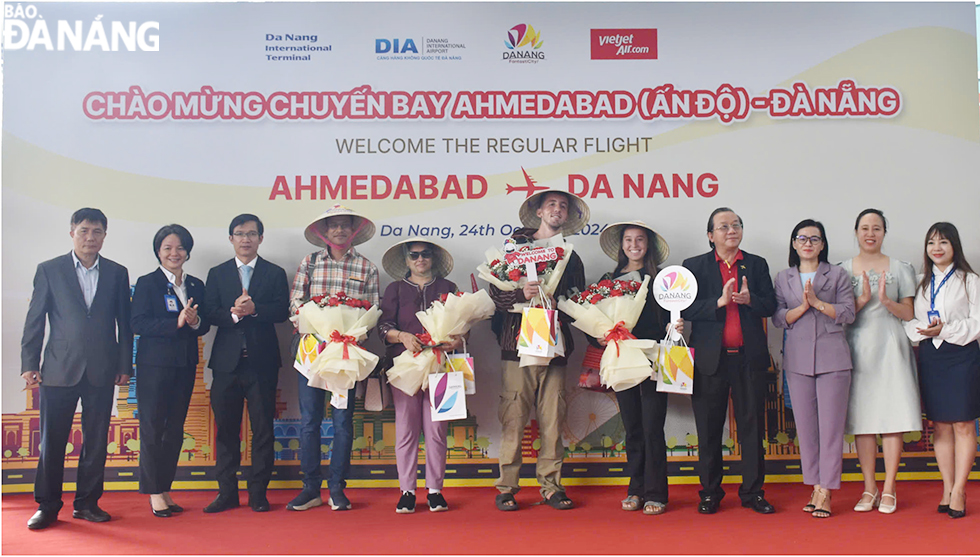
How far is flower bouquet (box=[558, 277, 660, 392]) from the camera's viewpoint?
12.9ft

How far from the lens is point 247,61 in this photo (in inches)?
195

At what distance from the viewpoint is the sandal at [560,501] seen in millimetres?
4137

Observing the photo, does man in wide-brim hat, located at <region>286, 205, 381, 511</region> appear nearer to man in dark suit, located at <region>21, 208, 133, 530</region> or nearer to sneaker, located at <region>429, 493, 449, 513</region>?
sneaker, located at <region>429, 493, 449, 513</region>

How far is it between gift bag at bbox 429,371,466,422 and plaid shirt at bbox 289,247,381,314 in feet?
2.18

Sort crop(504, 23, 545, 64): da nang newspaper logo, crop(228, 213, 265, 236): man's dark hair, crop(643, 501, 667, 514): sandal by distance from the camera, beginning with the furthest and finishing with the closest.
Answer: crop(504, 23, 545, 64): da nang newspaper logo → crop(228, 213, 265, 236): man's dark hair → crop(643, 501, 667, 514): sandal

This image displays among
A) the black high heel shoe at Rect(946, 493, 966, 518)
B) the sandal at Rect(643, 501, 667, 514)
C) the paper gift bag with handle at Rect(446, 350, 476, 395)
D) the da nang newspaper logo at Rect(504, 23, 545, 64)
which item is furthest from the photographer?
the da nang newspaper logo at Rect(504, 23, 545, 64)

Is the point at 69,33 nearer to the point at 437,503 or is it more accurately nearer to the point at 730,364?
the point at 437,503

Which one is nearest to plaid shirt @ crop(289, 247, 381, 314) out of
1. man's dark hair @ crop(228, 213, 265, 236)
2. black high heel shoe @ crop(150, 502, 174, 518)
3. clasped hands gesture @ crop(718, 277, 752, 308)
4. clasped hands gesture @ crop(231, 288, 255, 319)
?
clasped hands gesture @ crop(231, 288, 255, 319)

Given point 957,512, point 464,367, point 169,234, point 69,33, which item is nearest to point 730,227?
point 464,367

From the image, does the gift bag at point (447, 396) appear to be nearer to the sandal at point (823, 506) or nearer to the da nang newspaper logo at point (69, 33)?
the sandal at point (823, 506)

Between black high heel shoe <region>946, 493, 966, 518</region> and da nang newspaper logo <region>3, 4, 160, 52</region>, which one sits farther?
da nang newspaper logo <region>3, 4, 160, 52</region>

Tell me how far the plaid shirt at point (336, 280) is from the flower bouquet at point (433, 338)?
1.46 ft

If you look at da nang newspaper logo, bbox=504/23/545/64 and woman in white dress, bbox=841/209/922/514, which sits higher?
da nang newspaper logo, bbox=504/23/545/64

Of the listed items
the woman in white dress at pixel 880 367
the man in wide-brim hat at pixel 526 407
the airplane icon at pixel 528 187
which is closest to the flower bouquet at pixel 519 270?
the man in wide-brim hat at pixel 526 407
